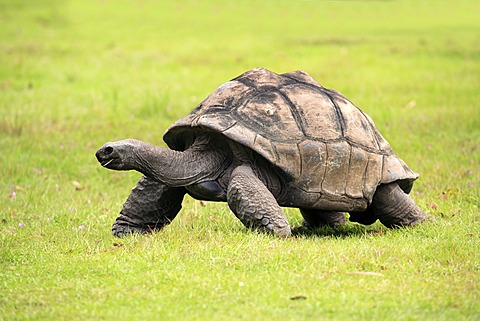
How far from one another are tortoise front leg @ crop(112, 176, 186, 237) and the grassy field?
214mm

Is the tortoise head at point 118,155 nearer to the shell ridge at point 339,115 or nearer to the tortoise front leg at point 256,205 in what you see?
the tortoise front leg at point 256,205

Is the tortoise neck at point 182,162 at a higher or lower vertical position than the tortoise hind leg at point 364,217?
higher

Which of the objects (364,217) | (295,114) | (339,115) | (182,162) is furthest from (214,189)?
(364,217)

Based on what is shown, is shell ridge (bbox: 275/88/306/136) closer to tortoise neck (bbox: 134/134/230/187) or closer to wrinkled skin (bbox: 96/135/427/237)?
wrinkled skin (bbox: 96/135/427/237)

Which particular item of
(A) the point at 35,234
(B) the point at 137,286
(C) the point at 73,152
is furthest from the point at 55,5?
(B) the point at 137,286

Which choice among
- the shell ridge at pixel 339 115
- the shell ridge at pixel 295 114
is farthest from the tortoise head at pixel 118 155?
the shell ridge at pixel 339 115

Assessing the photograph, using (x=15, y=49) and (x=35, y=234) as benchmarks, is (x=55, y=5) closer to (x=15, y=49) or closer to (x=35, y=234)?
(x=15, y=49)

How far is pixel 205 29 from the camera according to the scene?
2550 centimetres

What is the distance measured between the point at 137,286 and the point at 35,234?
7.31ft

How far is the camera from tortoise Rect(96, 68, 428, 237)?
6.14 metres

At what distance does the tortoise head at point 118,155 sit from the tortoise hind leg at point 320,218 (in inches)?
70.0

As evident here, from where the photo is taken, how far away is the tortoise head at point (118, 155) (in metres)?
5.98

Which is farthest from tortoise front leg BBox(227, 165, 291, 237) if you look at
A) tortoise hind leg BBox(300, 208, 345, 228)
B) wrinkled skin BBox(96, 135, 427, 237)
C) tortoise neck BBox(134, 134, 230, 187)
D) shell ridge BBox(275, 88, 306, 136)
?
tortoise hind leg BBox(300, 208, 345, 228)

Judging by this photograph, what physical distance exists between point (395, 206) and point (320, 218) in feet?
2.27
